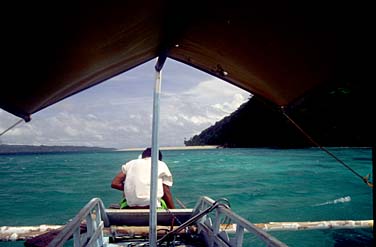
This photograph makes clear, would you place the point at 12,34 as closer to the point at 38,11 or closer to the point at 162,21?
the point at 38,11

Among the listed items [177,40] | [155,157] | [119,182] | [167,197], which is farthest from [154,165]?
[119,182]

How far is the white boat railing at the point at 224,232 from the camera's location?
234 cm

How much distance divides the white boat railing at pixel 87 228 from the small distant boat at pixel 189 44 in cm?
3

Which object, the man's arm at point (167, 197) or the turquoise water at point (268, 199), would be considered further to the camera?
the turquoise water at point (268, 199)

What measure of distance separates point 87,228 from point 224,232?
156 cm

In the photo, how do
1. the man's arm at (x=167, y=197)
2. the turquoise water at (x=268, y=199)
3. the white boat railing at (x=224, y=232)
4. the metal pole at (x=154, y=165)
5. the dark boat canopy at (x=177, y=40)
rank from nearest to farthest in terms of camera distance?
the dark boat canopy at (x=177, y=40) < the white boat railing at (x=224, y=232) < the metal pole at (x=154, y=165) < the man's arm at (x=167, y=197) < the turquoise water at (x=268, y=199)

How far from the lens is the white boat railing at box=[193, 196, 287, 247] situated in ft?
7.69

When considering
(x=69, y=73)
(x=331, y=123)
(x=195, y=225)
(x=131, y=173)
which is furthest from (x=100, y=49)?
(x=331, y=123)

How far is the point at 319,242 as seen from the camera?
32.2 ft

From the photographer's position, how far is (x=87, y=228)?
3723 mm

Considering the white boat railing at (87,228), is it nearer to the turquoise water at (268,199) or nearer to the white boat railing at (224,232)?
the white boat railing at (224,232)

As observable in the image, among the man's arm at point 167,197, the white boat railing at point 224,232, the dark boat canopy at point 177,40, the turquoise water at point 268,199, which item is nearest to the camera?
the dark boat canopy at point 177,40

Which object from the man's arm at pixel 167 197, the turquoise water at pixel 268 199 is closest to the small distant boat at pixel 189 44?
the man's arm at pixel 167 197

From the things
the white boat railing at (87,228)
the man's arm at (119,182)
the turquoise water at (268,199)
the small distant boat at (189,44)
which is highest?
the small distant boat at (189,44)
